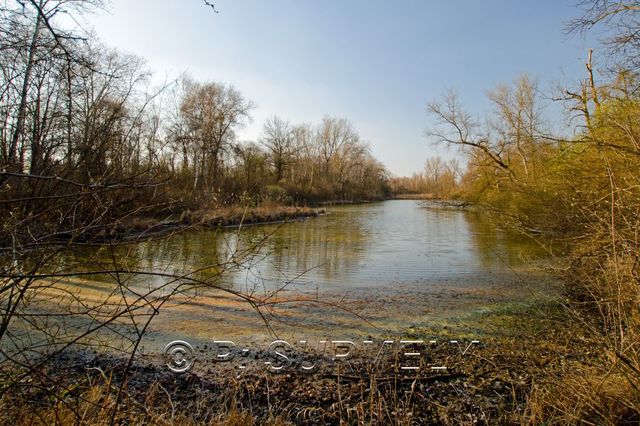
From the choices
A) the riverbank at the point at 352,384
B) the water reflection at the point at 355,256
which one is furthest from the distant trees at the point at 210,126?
the riverbank at the point at 352,384

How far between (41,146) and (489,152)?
21.9m

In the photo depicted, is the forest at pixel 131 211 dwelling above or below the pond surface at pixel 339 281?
above

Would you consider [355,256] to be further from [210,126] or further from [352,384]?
[210,126]

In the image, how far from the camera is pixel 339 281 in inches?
357

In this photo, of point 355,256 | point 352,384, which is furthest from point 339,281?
point 352,384

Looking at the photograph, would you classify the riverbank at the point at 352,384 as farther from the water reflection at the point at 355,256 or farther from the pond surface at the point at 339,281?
the water reflection at the point at 355,256

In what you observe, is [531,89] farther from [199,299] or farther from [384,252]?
[199,299]

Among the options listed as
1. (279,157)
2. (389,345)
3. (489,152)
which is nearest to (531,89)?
(489,152)

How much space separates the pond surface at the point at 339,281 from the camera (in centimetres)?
512

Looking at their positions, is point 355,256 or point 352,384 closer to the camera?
point 352,384

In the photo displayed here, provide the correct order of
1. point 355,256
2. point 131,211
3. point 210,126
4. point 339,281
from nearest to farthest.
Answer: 1. point 131,211
2. point 339,281
3. point 355,256
4. point 210,126

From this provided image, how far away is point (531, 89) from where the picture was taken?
21578mm

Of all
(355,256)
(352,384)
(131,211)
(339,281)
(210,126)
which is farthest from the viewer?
(210,126)

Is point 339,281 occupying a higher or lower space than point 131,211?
lower
